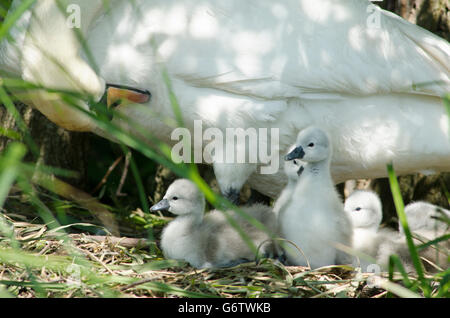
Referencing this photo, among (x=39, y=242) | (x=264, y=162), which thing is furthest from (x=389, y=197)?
(x=39, y=242)

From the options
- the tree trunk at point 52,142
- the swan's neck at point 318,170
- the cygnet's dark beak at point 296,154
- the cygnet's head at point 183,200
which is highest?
the tree trunk at point 52,142

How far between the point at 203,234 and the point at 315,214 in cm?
53

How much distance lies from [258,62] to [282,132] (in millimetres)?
374

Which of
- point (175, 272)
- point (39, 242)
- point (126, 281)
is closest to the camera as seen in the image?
point (126, 281)

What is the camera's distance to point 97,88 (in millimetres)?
3211

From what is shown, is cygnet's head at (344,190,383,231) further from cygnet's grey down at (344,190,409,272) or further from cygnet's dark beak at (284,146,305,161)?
cygnet's dark beak at (284,146,305,161)

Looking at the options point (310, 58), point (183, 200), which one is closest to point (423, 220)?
point (310, 58)

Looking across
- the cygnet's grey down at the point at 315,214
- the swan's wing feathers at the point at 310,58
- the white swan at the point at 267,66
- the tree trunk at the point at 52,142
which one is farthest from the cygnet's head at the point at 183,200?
the tree trunk at the point at 52,142

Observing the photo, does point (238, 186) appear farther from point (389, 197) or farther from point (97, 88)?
point (389, 197)

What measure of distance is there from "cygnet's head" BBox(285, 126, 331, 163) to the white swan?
0.97 feet

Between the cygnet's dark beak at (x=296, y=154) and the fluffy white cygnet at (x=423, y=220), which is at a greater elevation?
the cygnet's dark beak at (x=296, y=154)

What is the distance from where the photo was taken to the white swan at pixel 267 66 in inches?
126

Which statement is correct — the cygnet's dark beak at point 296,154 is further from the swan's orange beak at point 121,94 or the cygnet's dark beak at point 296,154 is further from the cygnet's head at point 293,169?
the swan's orange beak at point 121,94

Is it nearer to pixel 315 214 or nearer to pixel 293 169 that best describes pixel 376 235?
pixel 315 214
